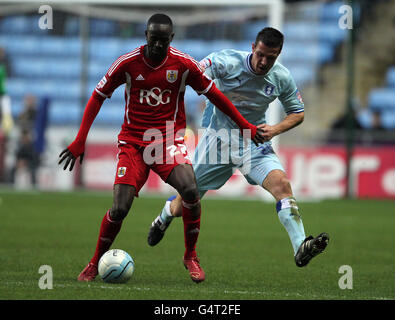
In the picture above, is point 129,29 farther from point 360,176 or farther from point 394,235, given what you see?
point 394,235

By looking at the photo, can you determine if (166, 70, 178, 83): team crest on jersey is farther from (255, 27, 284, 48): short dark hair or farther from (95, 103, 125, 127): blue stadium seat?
(95, 103, 125, 127): blue stadium seat

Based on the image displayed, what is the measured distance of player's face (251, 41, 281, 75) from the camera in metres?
6.71

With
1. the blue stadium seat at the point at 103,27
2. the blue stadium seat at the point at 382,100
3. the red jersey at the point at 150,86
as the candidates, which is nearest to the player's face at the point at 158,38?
the red jersey at the point at 150,86

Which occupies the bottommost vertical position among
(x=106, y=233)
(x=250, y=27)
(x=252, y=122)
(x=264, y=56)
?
(x=106, y=233)

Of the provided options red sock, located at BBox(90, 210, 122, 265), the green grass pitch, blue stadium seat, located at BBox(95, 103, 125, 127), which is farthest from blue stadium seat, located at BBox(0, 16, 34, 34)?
red sock, located at BBox(90, 210, 122, 265)

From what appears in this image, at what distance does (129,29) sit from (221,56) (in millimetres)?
10489

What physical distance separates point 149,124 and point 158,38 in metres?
0.78

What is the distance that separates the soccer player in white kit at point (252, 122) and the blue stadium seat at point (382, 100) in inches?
556

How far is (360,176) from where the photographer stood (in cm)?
1731

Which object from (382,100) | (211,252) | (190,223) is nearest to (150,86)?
(190,223)

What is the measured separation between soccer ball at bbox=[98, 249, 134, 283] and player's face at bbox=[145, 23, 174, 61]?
1694mm

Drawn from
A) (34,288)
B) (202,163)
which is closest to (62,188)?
(202,163)

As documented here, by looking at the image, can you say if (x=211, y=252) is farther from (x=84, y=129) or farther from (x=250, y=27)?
(x=250, y=27)

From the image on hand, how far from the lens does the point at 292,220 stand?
6.60 meters
